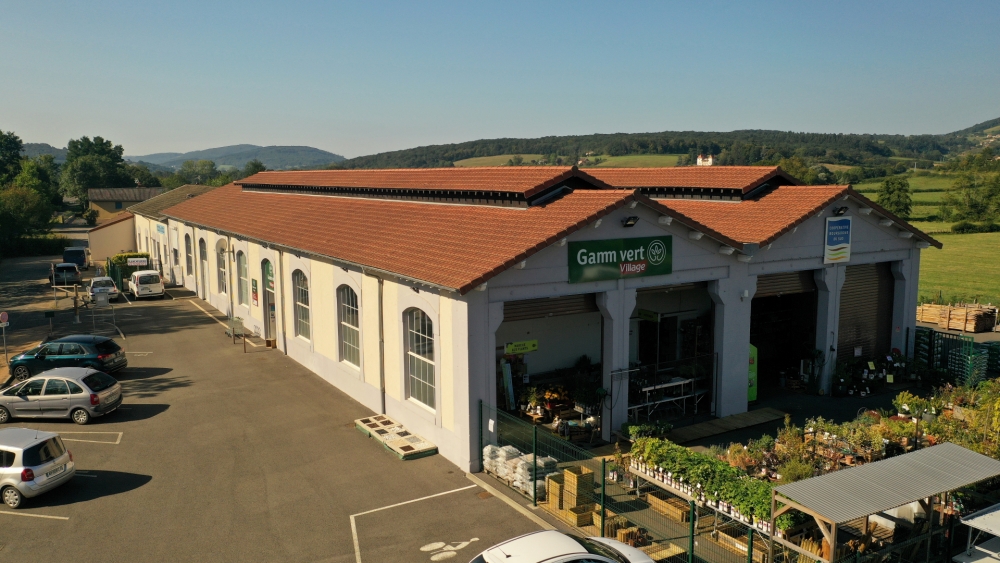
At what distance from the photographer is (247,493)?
14.2m

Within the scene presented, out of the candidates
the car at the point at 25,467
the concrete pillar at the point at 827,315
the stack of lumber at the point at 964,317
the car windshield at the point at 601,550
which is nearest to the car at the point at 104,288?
the car at the point at 25,467

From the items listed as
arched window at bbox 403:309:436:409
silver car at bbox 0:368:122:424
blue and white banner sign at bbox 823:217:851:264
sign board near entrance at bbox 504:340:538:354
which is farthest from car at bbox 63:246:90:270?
blue and white banner sign at bbox 823:217:851:264

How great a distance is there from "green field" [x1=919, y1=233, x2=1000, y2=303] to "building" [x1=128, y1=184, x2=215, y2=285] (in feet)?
141

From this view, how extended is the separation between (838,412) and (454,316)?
38.2 ft

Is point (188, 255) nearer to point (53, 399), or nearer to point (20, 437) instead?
point (53, 399)

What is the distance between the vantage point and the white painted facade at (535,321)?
49.5ft

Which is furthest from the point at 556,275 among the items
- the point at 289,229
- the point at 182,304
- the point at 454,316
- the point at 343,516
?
the point at 182,304

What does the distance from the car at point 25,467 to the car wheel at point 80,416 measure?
442 centimetres

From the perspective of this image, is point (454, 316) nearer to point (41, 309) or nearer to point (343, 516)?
point (343, 516)

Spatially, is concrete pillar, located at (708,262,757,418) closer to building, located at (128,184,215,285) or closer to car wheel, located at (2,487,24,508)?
car wheel, located at (2,487,24,508)

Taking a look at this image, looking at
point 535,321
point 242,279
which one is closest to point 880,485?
point 535,321

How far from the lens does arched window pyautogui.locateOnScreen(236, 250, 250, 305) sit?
30.2 metres

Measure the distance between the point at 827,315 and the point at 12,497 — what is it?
21182 millimetres

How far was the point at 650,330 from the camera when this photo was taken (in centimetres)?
2212
